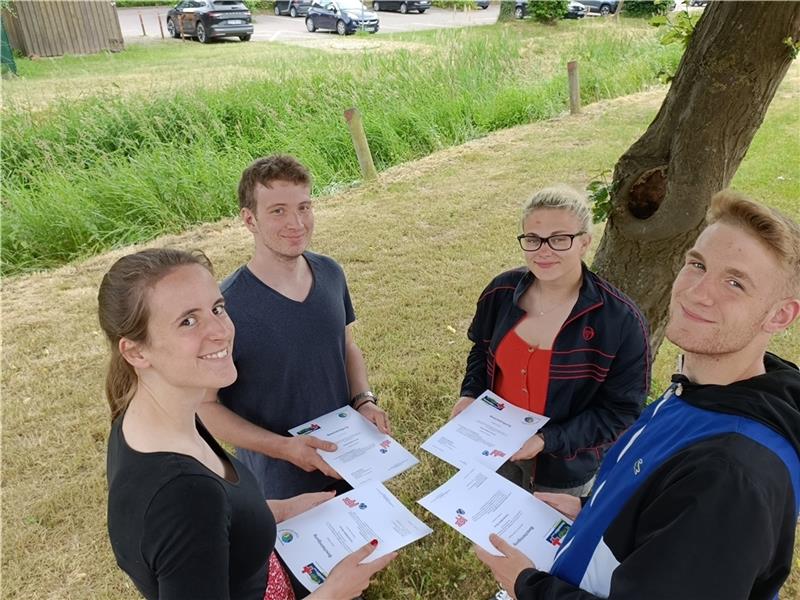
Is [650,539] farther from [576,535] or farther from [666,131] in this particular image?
[666,131]

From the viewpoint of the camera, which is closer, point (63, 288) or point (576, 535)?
point (576, 535)

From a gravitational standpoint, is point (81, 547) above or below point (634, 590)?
below

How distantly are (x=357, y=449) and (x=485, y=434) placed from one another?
551 mm

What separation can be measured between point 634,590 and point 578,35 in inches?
702

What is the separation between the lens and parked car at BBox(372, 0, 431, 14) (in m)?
28.3

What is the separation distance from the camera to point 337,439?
2.43 meters

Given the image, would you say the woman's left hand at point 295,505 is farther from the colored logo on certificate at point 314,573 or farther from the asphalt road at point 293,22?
the asphalt road at point 293,22

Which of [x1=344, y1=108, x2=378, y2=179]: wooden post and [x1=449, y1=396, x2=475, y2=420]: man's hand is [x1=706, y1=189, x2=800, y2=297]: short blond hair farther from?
[x1=344, y1=108, x2=378, y2=179]: wooden post

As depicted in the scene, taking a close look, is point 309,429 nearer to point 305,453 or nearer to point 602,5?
point 305,453

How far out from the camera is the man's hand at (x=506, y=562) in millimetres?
1759

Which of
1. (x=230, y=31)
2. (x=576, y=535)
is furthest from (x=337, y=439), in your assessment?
(x=230, y=31)

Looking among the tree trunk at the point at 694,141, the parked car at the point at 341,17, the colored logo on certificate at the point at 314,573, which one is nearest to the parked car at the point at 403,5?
the parked car at the point at 341,17

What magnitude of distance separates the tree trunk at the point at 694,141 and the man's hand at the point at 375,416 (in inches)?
69.0

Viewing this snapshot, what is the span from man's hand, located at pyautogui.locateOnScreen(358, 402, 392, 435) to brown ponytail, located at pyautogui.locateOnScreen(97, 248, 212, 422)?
121 centimetres
